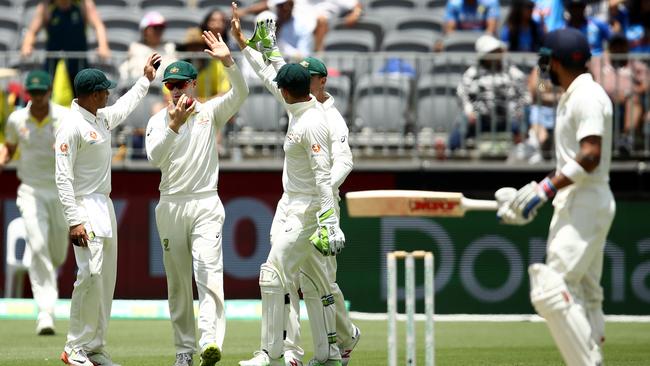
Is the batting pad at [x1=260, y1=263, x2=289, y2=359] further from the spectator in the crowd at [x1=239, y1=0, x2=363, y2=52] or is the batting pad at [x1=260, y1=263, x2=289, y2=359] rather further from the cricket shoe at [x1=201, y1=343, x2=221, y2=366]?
the spectator in the crowd at [x1=239, y1=0, x2=363, y2=52]

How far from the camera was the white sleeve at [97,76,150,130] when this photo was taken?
10070 millimetres

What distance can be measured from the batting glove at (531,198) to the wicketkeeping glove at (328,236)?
1764 millimetres

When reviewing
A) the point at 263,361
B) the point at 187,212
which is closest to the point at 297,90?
the point at 187,212

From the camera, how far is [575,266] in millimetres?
7621

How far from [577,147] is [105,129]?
12.9 ft

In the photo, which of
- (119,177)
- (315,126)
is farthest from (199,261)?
(119,177)

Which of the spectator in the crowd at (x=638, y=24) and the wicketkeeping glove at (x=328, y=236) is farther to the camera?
the spectator in the crowd at (x=638, y=24)

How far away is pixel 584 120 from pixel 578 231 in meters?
0.67

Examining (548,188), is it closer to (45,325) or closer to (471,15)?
(45,325)

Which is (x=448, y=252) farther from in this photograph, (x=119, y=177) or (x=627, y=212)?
(x=119, y=177)

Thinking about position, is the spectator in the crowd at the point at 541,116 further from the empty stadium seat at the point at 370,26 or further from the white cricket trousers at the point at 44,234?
the white cricket trousers at the point at 44,234

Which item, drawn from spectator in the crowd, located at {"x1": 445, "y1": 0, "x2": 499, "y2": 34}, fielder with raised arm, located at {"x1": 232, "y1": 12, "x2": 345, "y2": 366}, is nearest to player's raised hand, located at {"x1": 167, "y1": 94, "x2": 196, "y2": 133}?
fielder with raised arm, located at {"x1": 232, "y1": 12, "x2": 345, "y2": 366}

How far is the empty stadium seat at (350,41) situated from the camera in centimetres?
1745

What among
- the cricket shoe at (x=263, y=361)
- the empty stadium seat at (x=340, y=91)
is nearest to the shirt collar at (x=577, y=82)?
the cricket shoe at (x=263, y=361)
